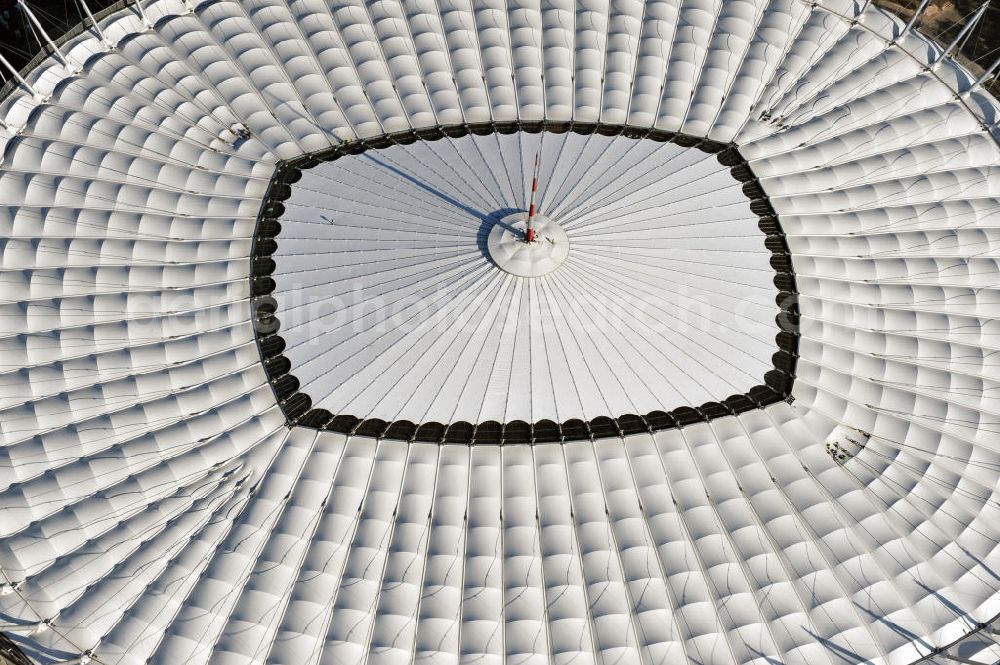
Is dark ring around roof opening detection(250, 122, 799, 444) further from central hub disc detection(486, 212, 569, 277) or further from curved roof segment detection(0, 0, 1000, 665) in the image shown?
central hub disc detection(486, 212, 569, 277)

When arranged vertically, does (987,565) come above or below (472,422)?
above

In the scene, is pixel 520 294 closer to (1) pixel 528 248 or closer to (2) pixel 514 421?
(1) pixel 528 248

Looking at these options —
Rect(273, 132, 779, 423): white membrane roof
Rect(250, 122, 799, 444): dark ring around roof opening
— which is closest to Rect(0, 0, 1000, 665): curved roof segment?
Rect(250, 122, 799, 444): dark ring around roof opening

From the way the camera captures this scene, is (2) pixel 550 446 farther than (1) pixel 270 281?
No

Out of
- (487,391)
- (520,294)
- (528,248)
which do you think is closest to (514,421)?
(487,391)

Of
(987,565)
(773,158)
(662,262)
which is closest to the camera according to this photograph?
(987,565)

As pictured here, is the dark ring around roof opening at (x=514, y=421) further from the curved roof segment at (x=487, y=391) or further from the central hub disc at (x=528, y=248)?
the central hub disc at (x=528, y=248)

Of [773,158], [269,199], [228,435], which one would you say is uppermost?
[773,158]

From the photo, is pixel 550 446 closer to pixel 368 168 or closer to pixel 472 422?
pixel 472 422

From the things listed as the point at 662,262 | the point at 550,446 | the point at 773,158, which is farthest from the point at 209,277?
the point at 773,158
